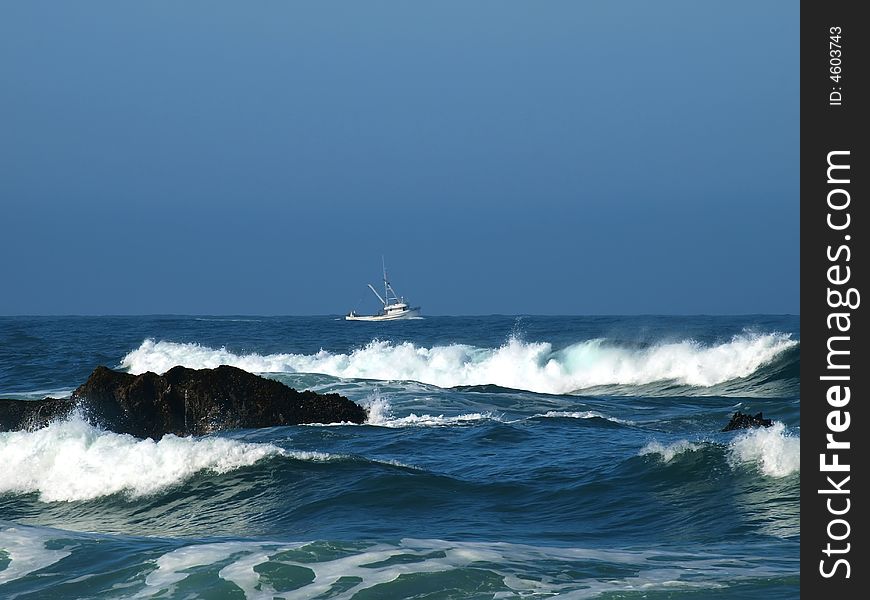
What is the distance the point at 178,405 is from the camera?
18.1 meters

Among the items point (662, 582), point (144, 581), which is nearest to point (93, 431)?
point (144, 581)

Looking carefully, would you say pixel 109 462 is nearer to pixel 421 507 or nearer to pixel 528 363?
pixel 421 507

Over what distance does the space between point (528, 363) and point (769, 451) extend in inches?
1068

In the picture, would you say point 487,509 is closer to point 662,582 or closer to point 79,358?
point 662,582

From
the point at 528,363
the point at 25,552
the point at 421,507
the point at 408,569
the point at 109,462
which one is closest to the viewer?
the point at 408,569

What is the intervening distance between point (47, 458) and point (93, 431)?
93 cm

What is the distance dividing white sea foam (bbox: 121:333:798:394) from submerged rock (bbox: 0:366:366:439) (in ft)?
53.7

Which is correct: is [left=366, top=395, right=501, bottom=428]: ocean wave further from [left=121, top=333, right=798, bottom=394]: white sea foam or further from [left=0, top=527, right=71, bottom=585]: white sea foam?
[left=121, top=333, right=798, bottom=394]: white sea foam

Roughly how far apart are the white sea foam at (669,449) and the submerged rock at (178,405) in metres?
6.65

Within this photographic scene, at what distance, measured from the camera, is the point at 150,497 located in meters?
13.6

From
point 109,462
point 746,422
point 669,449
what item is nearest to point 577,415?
point 746,422
